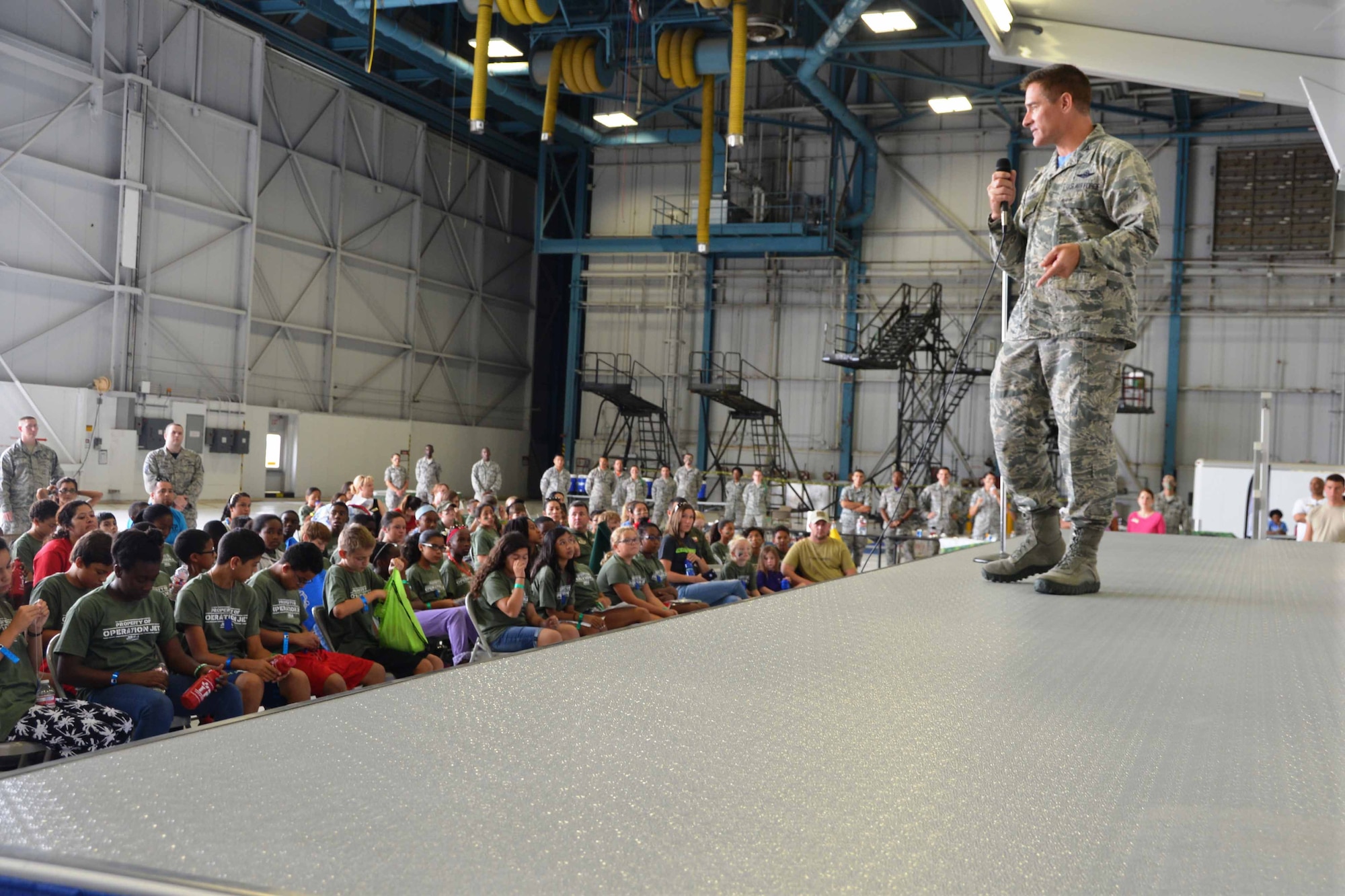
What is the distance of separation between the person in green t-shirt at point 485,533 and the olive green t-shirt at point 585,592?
3.49 feet

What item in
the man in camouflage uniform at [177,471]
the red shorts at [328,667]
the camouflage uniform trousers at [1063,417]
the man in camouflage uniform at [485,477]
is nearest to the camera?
the camouflage uniform trousers at [1063,417]

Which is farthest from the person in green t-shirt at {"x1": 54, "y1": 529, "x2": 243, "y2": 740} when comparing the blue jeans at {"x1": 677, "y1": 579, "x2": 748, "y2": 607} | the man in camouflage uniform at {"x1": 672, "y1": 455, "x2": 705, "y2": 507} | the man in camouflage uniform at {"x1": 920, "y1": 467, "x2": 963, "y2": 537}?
the man in camouflage uniform at {"x1": 672, "y1": 455, "x2": 705, "y2": 507}

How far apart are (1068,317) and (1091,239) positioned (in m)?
0.24

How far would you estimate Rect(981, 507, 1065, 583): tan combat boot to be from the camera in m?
3.21

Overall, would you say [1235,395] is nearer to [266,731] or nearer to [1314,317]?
[1314,317]

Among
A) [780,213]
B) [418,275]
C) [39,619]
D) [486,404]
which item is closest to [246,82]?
[418,275]

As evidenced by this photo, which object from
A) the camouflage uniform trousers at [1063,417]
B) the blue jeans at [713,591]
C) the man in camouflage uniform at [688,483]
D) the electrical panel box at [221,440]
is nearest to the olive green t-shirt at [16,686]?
the camouflage uniform trousers at [1063,417]

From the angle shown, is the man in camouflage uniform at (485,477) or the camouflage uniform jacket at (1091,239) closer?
the camouflage uniform jacket at (1091,239)

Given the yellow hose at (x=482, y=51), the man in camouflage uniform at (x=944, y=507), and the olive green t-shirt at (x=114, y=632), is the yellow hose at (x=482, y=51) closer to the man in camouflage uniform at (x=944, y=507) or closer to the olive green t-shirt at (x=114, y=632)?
the man in camouflage uniform at (x=944, y=507)

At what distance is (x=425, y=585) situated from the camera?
733cm

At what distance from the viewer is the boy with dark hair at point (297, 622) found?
550 cm

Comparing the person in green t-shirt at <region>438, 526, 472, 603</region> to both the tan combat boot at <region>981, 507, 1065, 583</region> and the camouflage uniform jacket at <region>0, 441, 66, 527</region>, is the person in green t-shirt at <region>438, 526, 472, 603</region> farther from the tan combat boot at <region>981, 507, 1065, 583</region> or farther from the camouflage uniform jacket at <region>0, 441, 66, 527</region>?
the camouflage uniform jacket at <region>0, 441, 66, 527</region>

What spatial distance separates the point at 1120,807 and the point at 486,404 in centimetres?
2663

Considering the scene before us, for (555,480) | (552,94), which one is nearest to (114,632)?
(552,94)
